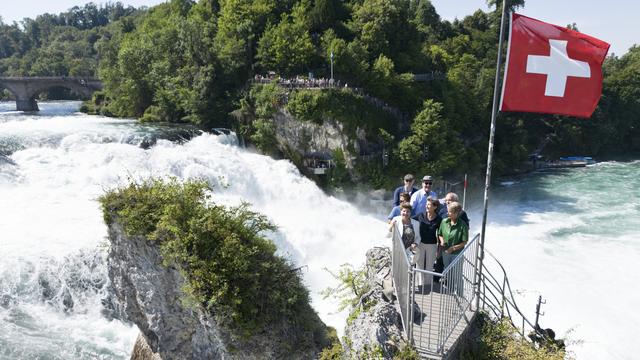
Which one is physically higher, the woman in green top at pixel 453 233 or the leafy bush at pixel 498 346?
the woman in green top at pixel 453 233

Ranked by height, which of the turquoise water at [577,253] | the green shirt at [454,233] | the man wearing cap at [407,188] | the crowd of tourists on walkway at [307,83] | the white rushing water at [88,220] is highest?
the crowd of tourists on walkway at [307,83]

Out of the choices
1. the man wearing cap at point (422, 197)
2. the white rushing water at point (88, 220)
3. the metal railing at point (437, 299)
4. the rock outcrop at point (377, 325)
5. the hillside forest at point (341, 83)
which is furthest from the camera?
the hillside forest at point (341, 83)

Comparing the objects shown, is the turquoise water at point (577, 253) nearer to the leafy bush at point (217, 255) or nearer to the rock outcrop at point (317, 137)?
the leafy bush at point (217, 255)

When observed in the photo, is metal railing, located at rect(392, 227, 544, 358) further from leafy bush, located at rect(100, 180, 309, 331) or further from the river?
the river

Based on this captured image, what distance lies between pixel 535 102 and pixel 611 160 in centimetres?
5183

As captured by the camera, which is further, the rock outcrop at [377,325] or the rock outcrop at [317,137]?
the rock outcrop at [317,137]

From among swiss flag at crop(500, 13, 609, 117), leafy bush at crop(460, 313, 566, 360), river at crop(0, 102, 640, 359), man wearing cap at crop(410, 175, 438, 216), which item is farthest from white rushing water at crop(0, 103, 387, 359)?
swiss flag at crop(500, 13, 609, 117)

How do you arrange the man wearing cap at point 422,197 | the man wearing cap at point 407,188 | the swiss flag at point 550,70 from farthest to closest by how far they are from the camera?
the man wearing cap at point 407,188 → the man wearing cap at point 422,197 → the swiss flag at point 550,70

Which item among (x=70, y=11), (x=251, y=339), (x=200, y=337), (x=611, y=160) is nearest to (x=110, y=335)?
(x=200, y=337)

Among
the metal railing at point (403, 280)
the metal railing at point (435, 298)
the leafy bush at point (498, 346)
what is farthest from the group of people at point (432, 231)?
the leafy bush at point (498, 346)

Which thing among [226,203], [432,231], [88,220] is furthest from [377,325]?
[226,203]

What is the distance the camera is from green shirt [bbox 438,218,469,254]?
7.25 metres

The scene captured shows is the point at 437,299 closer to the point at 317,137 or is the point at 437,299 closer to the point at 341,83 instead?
the point at 317,137

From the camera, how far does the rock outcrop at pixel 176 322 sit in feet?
29.3
